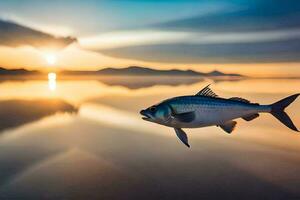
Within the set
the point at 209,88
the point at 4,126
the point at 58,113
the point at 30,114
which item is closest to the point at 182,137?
the point at 209,88

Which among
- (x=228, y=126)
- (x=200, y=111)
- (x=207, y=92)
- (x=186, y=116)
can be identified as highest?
(x=207, y=92)

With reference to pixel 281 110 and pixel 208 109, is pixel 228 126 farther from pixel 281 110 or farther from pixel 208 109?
pixel 281 110

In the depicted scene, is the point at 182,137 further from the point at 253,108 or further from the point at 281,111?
the point at 281,111

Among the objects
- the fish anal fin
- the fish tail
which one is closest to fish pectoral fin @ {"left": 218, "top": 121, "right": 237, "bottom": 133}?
the fish anal fin

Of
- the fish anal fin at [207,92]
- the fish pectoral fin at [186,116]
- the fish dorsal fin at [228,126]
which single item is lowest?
the fish dorsal fin at [228,126]

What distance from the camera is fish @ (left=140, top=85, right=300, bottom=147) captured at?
29.3ft

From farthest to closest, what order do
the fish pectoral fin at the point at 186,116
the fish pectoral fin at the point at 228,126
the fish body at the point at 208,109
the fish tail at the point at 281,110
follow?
1. the fish tail at the point at 281,110
2. the fish pectoral fin at the point at 228,126
3. the fish body at the point at 208,109
4. the fish pectoral fin at the point at 186,116

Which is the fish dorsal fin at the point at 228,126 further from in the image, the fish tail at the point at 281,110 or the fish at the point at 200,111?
the fish tail at the point at 281,110

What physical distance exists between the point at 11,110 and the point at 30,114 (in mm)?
2714

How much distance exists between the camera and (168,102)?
9070 millimetres

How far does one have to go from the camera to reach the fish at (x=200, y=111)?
29.3ft

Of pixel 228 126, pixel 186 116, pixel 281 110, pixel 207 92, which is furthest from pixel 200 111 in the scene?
pixel 281 110

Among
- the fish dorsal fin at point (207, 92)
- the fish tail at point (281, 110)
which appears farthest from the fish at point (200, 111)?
the fish tail at point (281, 110)

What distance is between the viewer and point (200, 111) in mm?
8961
